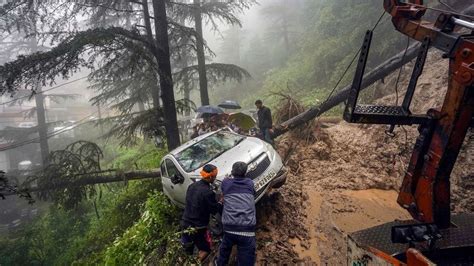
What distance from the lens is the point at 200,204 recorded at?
5.16 m

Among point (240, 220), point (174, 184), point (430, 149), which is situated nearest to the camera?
point (430, 149)

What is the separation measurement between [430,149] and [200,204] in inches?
135

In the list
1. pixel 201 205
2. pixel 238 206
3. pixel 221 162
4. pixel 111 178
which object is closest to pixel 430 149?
pixel 238 206

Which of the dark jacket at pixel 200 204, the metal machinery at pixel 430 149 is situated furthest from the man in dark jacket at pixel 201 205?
the metal machinery at pixel 430 149

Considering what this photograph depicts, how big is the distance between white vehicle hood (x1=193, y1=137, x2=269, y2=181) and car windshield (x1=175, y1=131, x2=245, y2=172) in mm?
231

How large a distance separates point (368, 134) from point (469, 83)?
6.29 meters

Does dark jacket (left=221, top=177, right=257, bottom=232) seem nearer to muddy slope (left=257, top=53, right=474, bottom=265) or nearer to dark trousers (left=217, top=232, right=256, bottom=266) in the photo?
dark trousers (left=217, top=232, right=256, bottom=266)

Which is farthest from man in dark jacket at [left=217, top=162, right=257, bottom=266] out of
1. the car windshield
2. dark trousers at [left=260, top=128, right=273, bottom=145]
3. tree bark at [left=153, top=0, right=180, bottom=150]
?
tree bark at [left=153, top=0, right=180, bottom=150]

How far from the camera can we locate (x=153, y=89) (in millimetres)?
16750

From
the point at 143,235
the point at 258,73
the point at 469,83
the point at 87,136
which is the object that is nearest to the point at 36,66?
the point at 143,235

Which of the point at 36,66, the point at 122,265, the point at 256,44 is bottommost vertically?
the point at 122,265

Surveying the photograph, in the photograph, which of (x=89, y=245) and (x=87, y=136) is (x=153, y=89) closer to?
(x=89, y=245)

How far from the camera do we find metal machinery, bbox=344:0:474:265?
3523 millimetres

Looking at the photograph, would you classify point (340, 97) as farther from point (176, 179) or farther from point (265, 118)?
point (176, 179)
